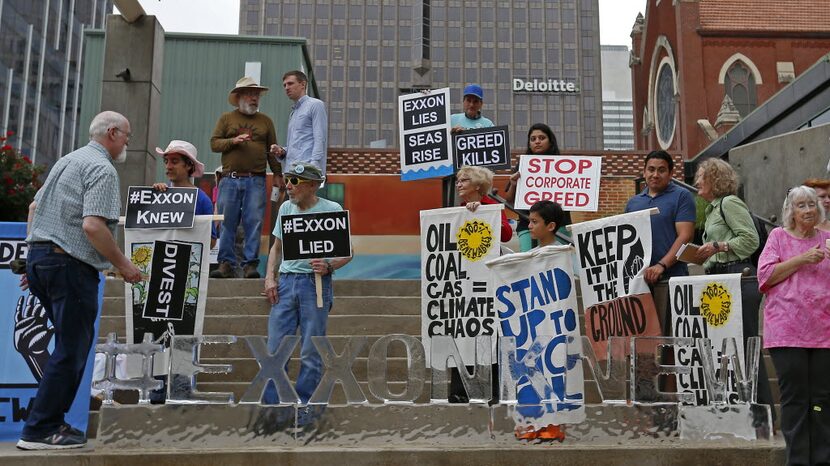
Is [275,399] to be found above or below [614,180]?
below

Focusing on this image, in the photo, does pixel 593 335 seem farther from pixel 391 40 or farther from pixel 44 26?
pixel 391 40

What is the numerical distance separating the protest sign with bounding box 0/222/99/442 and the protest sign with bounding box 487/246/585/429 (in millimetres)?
2583

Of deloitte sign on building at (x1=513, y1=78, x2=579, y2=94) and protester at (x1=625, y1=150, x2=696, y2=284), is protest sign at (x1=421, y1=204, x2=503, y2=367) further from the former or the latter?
deloitte sign on building at (x1=513, y1=78, x2=579, y2=94)

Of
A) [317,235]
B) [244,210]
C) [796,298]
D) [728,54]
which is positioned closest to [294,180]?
[317,235]

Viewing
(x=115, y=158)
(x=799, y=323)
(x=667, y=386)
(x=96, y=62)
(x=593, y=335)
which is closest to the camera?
(x=799, y=323)

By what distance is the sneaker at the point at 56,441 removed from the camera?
4.36 metres

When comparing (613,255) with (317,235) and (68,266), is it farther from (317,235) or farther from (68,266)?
(68,266)

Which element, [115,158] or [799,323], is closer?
[799,323]

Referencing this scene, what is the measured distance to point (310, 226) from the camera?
5680mm

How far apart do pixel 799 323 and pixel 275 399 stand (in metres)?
3.07

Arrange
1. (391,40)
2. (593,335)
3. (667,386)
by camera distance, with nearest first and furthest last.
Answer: (667,386) → (593,335) → (391,40)

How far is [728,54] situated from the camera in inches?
1330

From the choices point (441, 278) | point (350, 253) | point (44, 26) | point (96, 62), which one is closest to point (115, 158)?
point (350, 253)

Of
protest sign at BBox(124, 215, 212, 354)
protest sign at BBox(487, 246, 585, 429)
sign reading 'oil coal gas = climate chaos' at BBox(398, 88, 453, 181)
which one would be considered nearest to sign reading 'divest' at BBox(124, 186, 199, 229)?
protest sign at BBox(124, 215, 212, 354)
